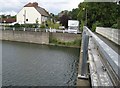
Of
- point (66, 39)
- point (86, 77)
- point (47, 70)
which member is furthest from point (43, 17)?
point (86, 77)

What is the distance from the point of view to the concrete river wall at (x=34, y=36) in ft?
123

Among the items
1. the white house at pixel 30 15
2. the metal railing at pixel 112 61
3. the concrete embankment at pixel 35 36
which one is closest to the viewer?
the metal railing at pixel 112 61

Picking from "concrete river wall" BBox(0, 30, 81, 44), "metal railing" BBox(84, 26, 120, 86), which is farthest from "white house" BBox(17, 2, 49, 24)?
"metal railing" BBox(84, 26, 120, 86)

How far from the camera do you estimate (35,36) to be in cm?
4009

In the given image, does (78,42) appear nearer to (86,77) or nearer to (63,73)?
(63,73)

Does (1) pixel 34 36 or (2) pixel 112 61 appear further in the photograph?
(1) pixel 34 36

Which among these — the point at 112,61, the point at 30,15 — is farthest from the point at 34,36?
the point at 112,61

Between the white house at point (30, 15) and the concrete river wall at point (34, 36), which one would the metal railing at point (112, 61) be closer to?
the concrete river wall at point (34, 36)

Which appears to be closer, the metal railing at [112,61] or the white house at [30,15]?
the metal railing at [112,61]

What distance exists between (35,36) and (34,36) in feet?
0.83

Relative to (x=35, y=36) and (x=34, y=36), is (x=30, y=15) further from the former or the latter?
(x=35, y=36)

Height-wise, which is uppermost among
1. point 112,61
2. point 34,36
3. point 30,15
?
point 30,15

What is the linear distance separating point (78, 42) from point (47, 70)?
19.3m

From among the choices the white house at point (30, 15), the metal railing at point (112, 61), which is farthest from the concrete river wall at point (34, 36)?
the metal railing at point (112, 61)
